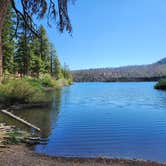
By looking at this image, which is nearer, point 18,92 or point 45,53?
point 18,92

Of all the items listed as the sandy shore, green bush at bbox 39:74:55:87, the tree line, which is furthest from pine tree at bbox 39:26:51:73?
Answer: the sandy shore

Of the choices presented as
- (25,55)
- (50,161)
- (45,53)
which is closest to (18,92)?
(50,161)

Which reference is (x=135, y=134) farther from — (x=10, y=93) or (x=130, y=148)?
(x=10, y=93)

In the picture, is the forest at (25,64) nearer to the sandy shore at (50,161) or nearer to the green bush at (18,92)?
the green bush at (18,92)

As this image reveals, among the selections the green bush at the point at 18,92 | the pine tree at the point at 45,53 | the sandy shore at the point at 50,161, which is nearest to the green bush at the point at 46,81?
the pine tree at the point at 45,53

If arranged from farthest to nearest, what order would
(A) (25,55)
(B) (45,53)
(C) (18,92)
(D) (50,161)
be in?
(B) (45,53)
(A) (25,55)
(C) (18,92)
(D) (50,161)

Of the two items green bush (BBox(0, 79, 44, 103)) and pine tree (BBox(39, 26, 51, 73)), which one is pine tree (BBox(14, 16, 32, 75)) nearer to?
pine tree (BBox(39, 26, 51, 73))

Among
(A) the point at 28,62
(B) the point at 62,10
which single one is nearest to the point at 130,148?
(B) the point at 62,10

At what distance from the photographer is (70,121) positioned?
15.0 metres

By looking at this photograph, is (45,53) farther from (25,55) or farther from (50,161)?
(50,161)

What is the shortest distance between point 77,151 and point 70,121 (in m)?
6.19

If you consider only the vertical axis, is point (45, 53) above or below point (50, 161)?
above

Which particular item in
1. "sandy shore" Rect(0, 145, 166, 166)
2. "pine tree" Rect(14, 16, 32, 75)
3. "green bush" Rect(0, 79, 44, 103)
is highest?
"pine tree" Rect(14, 16, 32, 75)

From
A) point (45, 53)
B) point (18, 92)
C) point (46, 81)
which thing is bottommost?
point (18, 92)
